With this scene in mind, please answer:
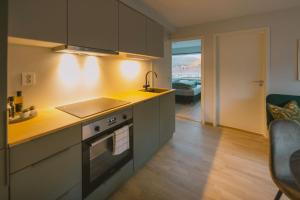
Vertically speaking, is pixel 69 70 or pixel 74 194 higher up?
pixel 69 70

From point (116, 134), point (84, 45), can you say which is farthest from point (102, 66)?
point (116, 134)

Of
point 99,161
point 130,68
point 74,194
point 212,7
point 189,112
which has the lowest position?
point 74,194

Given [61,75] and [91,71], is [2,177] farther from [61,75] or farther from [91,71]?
[91,71]

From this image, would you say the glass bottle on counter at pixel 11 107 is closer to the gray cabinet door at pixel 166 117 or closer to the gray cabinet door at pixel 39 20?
the gray cabinet door at pixel 39 20

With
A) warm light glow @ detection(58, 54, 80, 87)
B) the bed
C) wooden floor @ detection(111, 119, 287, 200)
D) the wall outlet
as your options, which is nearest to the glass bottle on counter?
the wall outlet

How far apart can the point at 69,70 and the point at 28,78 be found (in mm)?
421

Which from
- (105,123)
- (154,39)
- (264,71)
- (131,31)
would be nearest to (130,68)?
(154,39)

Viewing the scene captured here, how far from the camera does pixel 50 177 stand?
3.71 ft

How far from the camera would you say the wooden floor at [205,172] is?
175 centimetres

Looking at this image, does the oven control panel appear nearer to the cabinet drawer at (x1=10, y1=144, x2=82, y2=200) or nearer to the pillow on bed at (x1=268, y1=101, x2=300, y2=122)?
the cabinet drawer at (x1=10, y1=144, x2=82, y2=200)

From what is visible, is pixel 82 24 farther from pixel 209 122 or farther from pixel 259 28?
pixel 209 122

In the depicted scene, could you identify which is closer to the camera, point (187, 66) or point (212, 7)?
point (212, 7)

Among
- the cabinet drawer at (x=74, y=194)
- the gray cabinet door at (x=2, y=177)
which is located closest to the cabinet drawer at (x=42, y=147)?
the gray cabinet door at (x=2, y=177)

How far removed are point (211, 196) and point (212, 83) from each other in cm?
248
